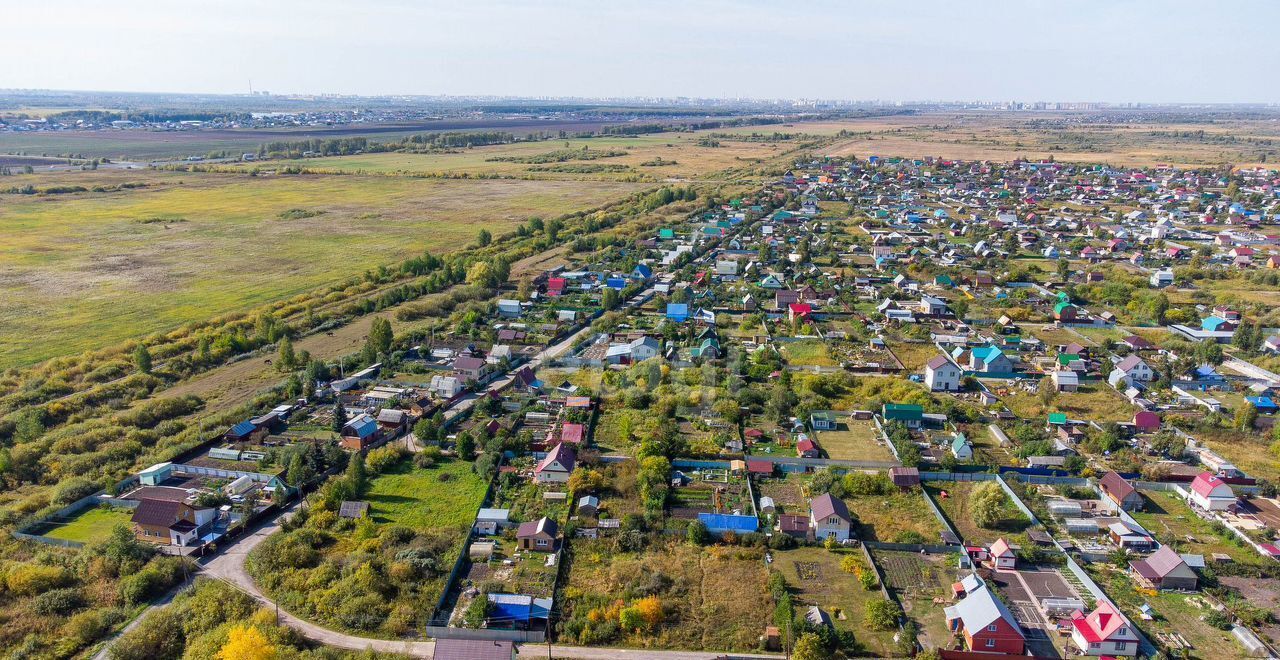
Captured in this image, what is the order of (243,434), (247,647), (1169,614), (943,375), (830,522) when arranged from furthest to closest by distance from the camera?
1. (943,375)
2. (243,434)
3. (830,522)
4. (1169,614)
5. (247,647)

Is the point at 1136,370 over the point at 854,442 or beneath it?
over

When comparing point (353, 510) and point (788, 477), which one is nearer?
point (353, 510)

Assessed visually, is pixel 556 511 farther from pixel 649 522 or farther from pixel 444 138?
pixel 444 138

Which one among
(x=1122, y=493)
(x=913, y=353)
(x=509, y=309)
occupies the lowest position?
(x=1122, y=493)

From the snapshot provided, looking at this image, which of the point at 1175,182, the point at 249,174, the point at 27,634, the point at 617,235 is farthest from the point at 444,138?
the point at 27,634

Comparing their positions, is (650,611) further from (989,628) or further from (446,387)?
(446,387)

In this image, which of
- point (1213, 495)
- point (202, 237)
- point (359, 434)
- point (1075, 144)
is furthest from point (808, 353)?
point (1075, 144)
